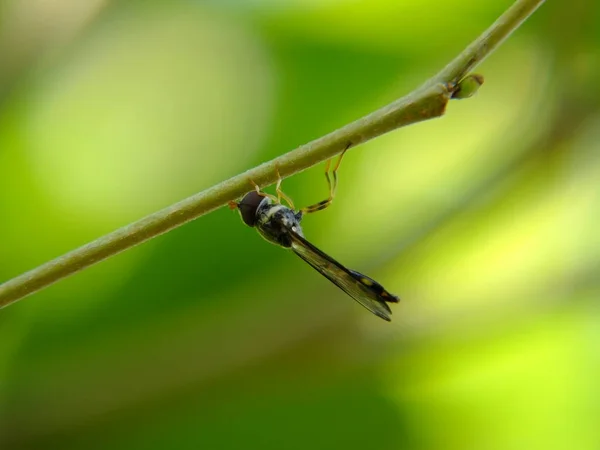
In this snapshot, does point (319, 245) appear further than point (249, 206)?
Yes

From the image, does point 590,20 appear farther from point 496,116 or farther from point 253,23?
point 253,23

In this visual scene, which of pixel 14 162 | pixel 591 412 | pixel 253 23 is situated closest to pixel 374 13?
pixel 253 23

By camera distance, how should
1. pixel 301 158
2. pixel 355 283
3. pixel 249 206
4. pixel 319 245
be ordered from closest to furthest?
pixel 301 158
pixel 355 283
pixel 249 206
pixel 319 245

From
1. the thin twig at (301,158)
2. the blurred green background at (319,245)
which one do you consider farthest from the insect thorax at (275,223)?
the thin twig at (301,158)

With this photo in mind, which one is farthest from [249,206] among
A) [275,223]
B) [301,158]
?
[301,158]

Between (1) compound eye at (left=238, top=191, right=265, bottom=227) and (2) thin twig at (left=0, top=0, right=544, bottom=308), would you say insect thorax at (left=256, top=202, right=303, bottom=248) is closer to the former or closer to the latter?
(1) compound eye at (left=238, top=191, right=265, bottom=227)

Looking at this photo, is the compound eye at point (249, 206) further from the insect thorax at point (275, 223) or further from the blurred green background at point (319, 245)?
the blurred green background at point (319, 245)

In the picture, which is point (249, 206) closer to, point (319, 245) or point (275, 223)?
point (275, 223)
